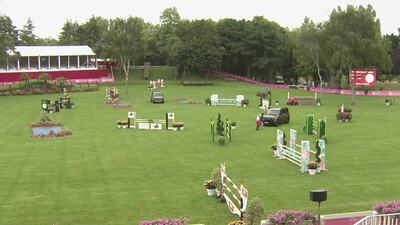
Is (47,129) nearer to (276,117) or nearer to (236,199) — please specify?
(276,117)

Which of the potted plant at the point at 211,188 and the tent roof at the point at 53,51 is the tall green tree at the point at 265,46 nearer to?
the tent roof at the point at 53,51

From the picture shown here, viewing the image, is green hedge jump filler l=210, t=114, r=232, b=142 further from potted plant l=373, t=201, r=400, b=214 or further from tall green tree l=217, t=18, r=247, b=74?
tall green tree l=217, t=18, r=247, b=74

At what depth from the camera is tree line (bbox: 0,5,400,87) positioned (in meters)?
68.4

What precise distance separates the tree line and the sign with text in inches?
172

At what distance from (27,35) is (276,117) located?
4889 inches

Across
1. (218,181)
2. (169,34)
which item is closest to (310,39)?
(169,34)

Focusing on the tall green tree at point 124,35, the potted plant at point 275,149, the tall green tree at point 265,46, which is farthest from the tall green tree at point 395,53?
the potted plant at point 275,149

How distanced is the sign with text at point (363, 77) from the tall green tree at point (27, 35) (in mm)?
101675

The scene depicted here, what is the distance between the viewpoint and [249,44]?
10744 cm

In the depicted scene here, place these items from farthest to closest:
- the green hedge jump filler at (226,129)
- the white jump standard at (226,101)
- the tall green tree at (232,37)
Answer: the tall green tree at (232,37), the white jump standard at (226,101), the green hedge jump filler at (226,129)

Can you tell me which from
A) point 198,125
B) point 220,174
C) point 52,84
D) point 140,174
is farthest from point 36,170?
point 52,84

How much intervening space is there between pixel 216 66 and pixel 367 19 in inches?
1606

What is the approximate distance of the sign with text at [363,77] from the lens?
6373cm

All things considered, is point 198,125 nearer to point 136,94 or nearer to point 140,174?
point 140,174
